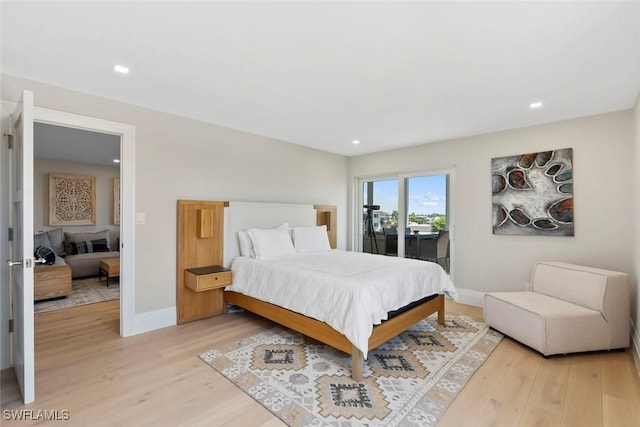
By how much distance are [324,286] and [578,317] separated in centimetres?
229

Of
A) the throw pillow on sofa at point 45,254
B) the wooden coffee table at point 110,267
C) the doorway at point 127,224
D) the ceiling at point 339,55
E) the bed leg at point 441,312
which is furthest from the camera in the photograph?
the wooden coffee table at point 110,267

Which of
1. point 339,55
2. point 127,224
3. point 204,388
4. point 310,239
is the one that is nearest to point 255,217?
point 310,239

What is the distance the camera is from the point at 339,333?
2.42 metres

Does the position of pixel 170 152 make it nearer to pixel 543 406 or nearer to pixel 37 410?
pixel 37 410

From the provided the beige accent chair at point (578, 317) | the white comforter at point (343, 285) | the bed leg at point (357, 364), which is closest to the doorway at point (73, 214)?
the white comforter at point (343, 285)

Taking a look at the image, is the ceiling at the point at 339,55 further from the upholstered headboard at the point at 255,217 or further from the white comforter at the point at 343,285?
the white comforter at the point at 343,285

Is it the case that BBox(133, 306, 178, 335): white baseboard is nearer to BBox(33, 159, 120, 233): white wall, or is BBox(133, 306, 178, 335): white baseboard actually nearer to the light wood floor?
the light wood floor

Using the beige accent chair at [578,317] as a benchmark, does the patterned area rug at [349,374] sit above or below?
below

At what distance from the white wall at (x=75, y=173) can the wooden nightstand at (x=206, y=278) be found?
402 centimetres

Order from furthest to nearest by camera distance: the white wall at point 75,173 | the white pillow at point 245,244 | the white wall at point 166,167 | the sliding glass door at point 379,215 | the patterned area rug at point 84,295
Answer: the white wall at point 75,173, the sliding glass door at point 379,215, the patterned area rug at point 84,295, the white pillow at point 245,244, the white wall at point 166,167

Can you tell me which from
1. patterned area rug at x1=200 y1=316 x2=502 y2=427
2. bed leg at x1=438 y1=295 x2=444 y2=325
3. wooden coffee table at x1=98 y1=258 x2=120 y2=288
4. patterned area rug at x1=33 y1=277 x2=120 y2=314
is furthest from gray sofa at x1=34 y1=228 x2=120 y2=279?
bed leg at x1=438 y1=295 x2=444 y2=325

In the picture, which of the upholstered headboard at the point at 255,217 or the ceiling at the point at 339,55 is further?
the upholstered headboard at the point at 255,217

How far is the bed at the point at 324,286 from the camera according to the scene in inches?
93.6

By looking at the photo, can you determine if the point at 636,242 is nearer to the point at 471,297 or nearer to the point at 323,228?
the point at 471,297
